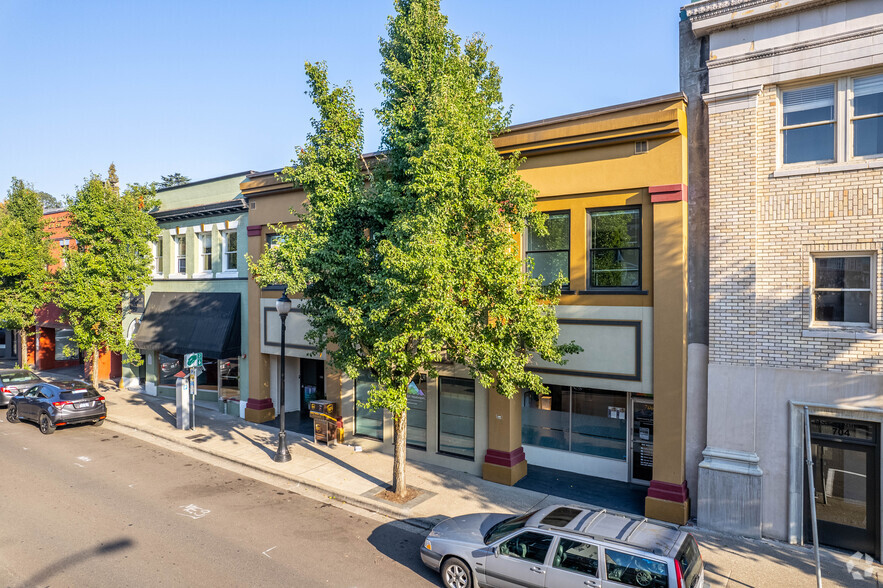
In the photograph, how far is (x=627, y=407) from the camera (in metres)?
13.3

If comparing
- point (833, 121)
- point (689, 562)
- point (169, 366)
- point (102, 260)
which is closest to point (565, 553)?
point (689, 562)

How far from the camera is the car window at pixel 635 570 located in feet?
22.1

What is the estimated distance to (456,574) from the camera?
8.44m

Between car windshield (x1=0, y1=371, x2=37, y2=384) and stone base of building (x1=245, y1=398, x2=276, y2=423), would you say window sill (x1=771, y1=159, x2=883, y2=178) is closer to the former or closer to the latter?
stone base of building (x1=245, y1=398, x2=276, y2=423)

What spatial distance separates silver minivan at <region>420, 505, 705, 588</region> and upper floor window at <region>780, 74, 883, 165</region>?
7824 mm

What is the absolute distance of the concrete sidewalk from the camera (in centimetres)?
915

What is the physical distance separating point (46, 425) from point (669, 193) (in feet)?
66.4

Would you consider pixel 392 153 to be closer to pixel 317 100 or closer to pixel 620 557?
pixel 317 100

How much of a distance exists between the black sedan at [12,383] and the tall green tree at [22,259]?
4003 millimetres

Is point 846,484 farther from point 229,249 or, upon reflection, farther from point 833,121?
point 229,249

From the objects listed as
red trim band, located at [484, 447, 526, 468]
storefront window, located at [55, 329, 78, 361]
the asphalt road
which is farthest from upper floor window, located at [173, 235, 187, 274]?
red trim band, located at [484, 447, 526, 468]

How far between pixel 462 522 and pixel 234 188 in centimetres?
1654

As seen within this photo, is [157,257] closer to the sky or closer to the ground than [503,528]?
closer to the sky

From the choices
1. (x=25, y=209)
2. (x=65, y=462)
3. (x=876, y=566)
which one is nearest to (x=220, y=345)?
(x=65, y=462)
